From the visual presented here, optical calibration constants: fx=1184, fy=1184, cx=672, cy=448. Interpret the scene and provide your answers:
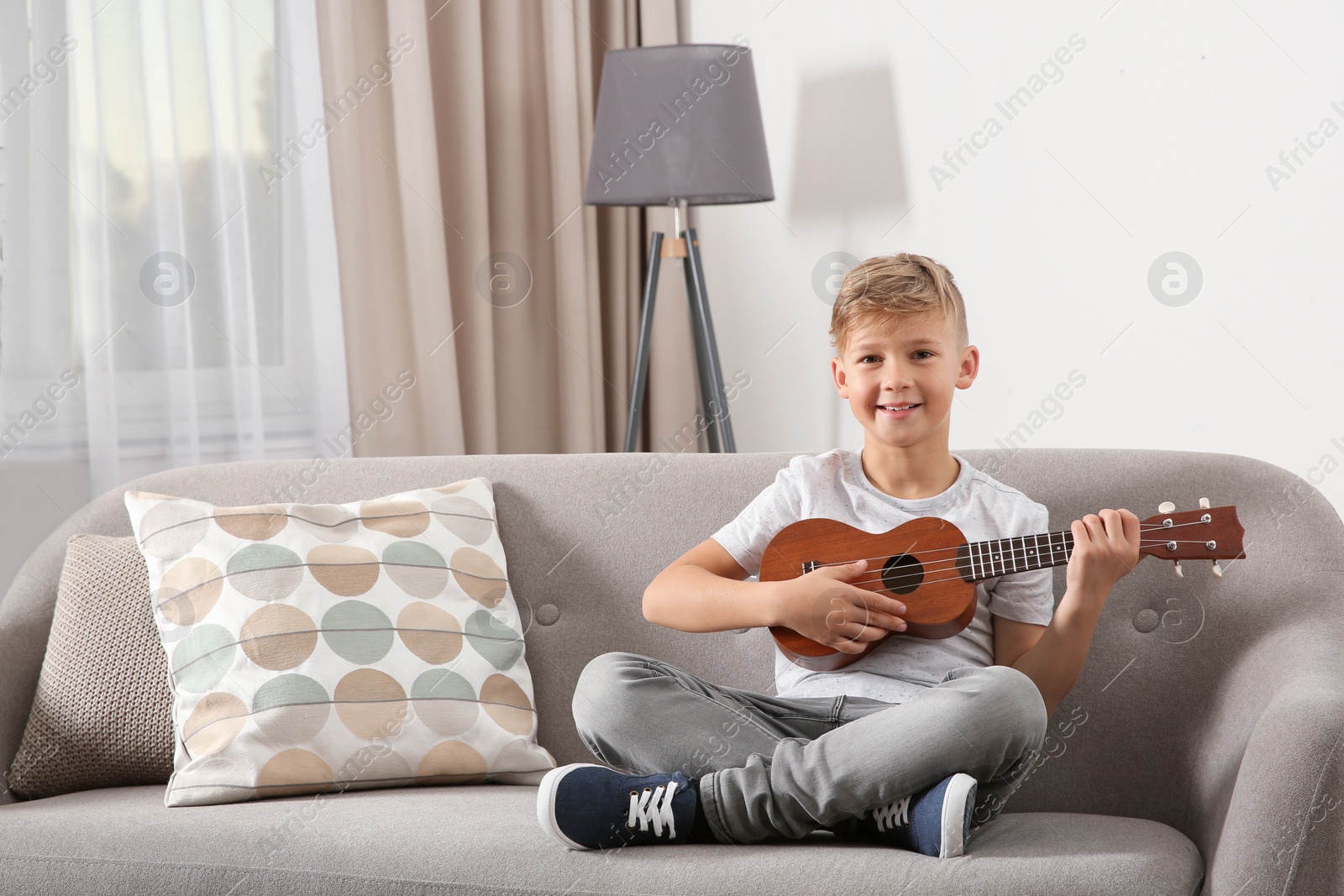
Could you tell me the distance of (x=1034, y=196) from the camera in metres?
2.03

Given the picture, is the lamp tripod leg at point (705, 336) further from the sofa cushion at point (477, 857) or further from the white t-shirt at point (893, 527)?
the sofa cushion at point (477, 857)

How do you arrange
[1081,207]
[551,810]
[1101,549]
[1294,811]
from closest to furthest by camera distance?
[1294,811]
[551,810]
[1101,549]
[1081,207]

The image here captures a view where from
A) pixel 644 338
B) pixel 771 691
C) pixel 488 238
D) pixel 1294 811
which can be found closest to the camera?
pixel 1294 811

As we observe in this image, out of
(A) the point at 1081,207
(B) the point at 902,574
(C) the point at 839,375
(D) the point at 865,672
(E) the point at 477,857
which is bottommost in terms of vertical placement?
(E) the point at 477,857

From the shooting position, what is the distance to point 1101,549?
3.83 ft

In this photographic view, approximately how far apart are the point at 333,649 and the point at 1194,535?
94 cm

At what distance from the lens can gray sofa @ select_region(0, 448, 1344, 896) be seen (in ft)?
3.25

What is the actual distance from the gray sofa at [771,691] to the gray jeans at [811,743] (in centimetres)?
3

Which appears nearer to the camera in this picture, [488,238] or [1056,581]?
[1056,581]

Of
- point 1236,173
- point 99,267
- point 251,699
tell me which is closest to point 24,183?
point 99,267

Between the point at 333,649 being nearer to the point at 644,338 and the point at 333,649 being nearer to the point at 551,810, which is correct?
the point at 551,810

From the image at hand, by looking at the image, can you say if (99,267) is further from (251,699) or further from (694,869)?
(694,869)

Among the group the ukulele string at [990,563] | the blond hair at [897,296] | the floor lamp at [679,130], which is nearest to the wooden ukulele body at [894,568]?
the ukulele string at [990,563]

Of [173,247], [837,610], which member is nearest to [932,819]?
[837,610]
